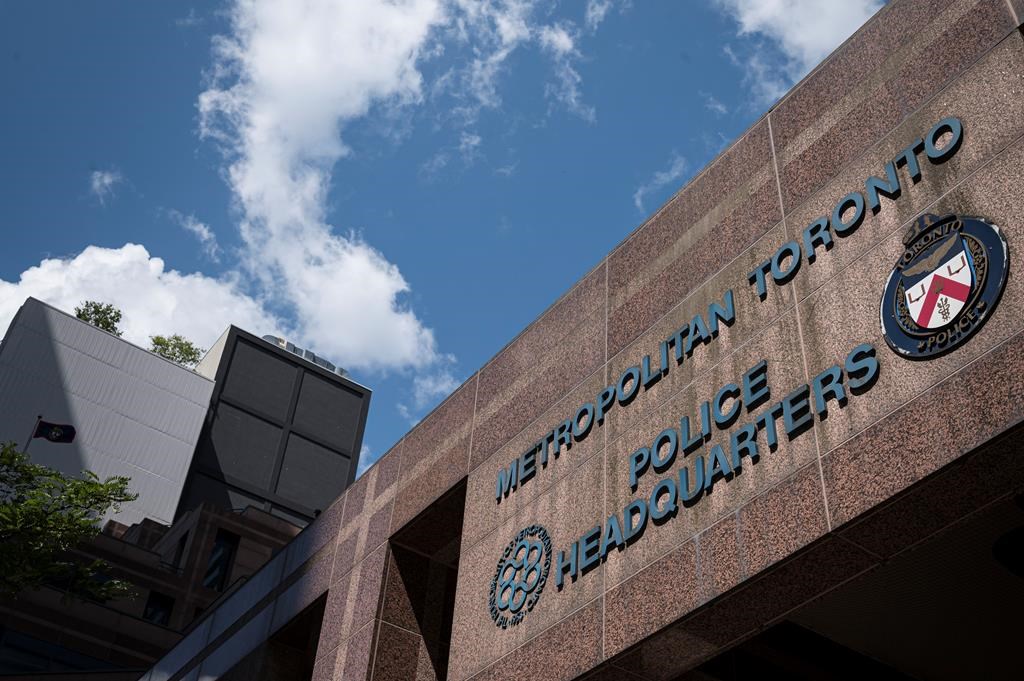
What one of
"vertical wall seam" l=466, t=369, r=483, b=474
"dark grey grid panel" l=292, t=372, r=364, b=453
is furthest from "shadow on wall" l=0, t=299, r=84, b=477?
"vertical wall seam" l=466, t=369, r=483, b=474

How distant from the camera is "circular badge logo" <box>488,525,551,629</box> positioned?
13.9m

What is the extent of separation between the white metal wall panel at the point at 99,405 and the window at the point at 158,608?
41.4 ft

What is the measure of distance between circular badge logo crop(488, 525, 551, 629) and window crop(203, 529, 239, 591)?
48.9 metres

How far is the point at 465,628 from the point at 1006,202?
28.1 ft

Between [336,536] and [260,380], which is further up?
[260,380]

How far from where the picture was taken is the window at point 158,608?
191 ft

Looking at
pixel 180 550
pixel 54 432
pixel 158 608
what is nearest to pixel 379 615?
pixel 158 608

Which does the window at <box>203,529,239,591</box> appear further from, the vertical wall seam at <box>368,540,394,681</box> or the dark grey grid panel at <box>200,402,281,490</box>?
the vertical wall seam at <box>368,540,394,681</box>

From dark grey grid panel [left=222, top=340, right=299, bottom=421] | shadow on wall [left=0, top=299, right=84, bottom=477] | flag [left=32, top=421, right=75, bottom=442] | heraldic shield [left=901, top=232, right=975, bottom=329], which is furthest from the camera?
dark grey grid panel [left=222, top=340, right=299, bottom=421]

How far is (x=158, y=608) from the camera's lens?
5881cm

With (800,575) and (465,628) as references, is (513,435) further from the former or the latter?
(800,575)

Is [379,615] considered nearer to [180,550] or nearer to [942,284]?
[942,284]

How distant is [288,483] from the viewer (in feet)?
273

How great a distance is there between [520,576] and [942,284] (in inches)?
259
